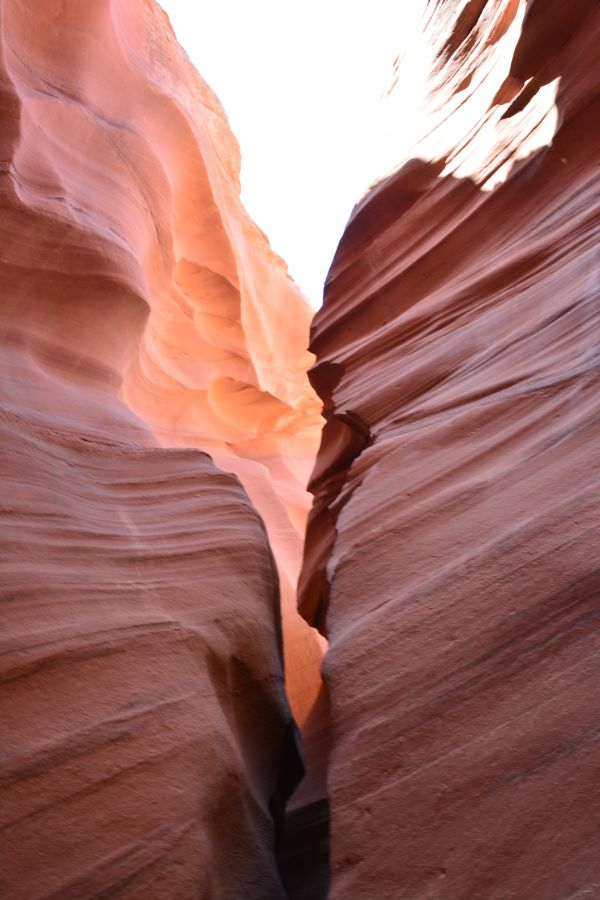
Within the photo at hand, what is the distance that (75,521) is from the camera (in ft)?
8.91

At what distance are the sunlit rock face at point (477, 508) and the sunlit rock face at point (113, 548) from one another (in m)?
0.43

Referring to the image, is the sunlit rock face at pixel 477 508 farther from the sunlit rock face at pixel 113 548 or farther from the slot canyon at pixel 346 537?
the sunlit rock face at pixel 113 548

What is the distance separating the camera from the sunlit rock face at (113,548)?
1.98 m

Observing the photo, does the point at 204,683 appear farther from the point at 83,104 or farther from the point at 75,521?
the point at 83,104

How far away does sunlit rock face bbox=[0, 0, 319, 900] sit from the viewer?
1.98 metres

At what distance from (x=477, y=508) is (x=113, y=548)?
1.24 meters

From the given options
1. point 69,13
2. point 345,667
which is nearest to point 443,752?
point 345,667

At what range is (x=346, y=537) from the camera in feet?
8.81

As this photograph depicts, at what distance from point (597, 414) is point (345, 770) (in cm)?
118

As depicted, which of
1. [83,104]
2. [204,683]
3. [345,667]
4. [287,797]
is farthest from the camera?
[83,104]

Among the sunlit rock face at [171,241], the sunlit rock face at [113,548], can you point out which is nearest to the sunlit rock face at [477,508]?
the sunlit rock face at [113,548]

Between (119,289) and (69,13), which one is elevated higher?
(69,13)

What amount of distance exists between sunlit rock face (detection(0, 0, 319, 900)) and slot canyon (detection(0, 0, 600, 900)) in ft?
0.04

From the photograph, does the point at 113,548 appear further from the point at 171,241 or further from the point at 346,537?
the point at 171,241
